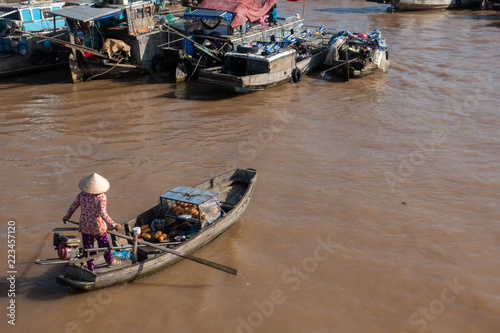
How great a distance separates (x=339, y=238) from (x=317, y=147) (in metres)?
4.11

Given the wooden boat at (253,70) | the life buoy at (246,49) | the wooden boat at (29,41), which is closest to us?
the wooden boat at (253,70)

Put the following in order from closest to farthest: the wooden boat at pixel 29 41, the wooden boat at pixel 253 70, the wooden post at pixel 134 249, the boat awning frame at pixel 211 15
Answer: the wooden post at pixel 134 249, the wooden boat at pixel 253 70, the boat awning frame at pixel 211 15, the wooden boat at pixel 29 41

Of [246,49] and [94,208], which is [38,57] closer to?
[246,49]

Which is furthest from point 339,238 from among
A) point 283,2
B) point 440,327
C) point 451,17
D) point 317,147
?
point 283,2

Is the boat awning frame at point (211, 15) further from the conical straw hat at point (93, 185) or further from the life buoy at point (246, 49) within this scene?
the conical straw hat at point (93, 185)

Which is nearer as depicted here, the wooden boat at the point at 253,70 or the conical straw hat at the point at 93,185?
the conical straw hat at the point at 93,185

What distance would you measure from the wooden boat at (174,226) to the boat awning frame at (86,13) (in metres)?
9.03

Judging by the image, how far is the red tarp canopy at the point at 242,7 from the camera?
1667 centimetres

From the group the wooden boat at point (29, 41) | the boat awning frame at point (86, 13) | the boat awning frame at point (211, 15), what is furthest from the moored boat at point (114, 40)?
the boat awning frame at point (211, 15)

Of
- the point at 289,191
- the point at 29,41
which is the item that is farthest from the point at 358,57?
the point at 29,41

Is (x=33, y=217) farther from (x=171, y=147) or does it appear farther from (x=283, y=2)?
(x=283, y=2)

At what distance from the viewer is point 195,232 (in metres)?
8.19

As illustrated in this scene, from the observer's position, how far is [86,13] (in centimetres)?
1614

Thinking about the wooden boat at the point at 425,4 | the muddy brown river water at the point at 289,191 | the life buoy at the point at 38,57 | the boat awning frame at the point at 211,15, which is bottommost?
the muddy brown river water at the point at 289,191
